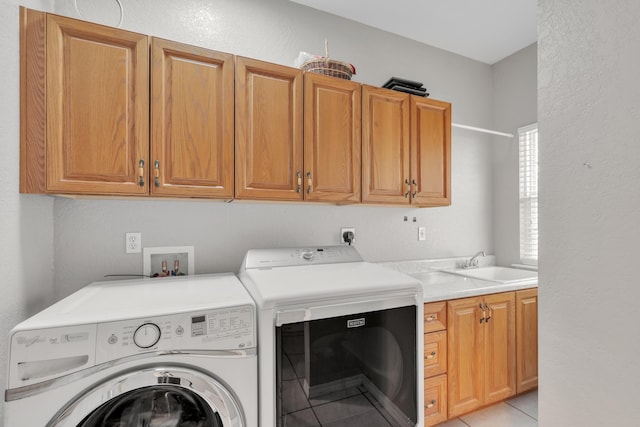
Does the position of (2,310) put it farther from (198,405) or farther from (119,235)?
(198,405)

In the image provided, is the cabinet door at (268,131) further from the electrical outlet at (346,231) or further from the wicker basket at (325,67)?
the electrical outlet at (346,231)

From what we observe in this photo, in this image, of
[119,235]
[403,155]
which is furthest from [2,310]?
[403,155]

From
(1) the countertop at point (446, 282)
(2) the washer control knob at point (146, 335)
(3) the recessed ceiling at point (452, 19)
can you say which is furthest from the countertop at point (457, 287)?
(3) the recessed ceiling at point (452, 19)

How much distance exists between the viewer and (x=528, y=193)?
2.62 metres

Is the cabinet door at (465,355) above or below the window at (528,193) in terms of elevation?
below

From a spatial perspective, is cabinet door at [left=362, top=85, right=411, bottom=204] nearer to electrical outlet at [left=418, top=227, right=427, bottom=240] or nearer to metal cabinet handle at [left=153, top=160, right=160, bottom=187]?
electrical outlet at [left=418, top=227, right=427, bottom=240]

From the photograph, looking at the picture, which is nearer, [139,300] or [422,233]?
[139,300]

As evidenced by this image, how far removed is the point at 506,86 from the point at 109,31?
310cm

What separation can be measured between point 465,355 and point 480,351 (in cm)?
13

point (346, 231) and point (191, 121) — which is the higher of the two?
point (191, 121)

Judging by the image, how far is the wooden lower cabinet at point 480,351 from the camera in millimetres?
1800

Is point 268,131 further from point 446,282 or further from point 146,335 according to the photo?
point 446,282

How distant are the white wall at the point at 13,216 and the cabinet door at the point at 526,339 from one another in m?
2.75

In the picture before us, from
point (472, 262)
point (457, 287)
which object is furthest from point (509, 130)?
point (457, 287)
